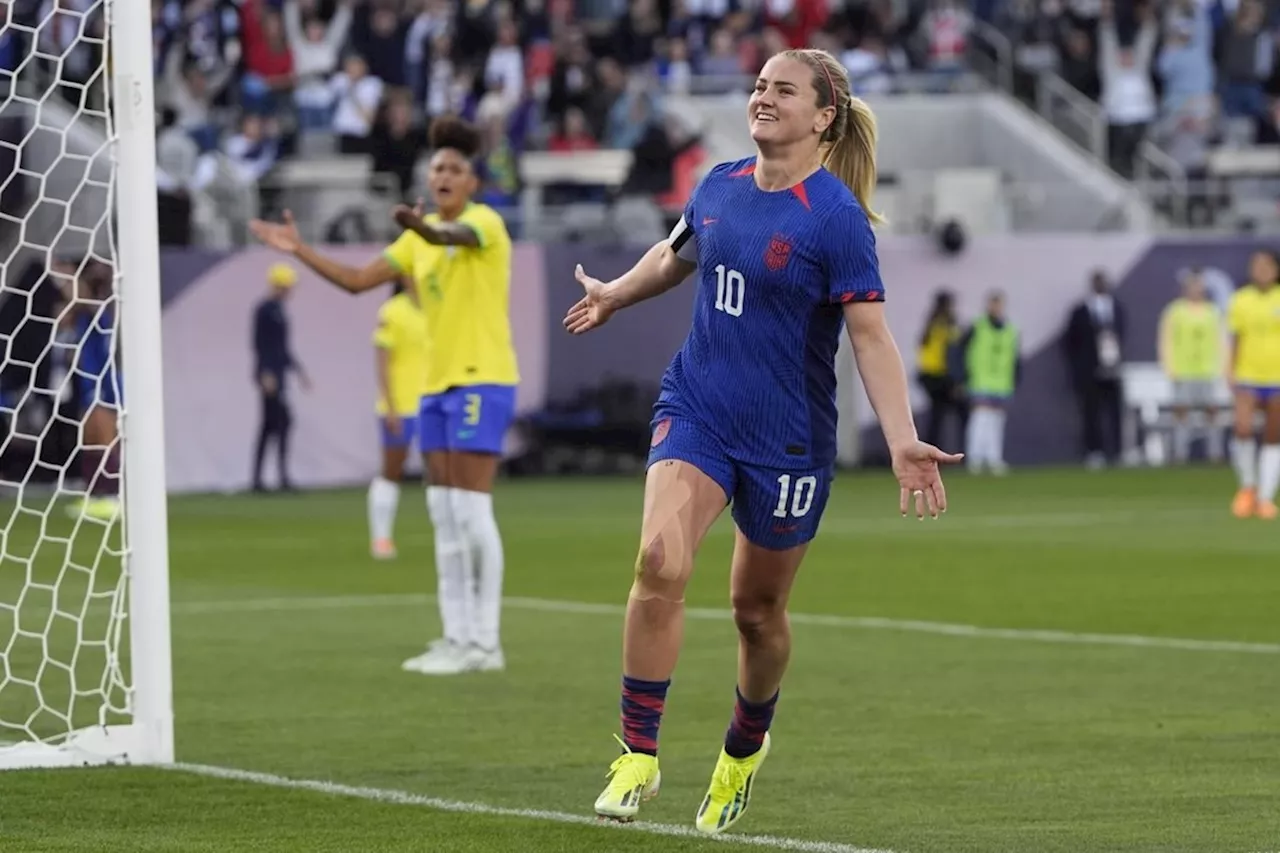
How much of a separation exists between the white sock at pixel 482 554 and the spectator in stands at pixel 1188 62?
26555 mm

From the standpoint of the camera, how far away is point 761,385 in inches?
288

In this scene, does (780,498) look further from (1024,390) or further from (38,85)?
(1024,390)

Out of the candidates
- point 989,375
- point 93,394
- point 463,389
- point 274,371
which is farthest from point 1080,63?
point 463,389

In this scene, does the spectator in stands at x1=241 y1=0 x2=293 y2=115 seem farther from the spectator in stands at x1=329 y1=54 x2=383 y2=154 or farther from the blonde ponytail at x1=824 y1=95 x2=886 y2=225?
the blonde ponytail at x1=824 y1=95 x2=886 y2=225

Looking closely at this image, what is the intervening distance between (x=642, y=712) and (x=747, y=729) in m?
0.43

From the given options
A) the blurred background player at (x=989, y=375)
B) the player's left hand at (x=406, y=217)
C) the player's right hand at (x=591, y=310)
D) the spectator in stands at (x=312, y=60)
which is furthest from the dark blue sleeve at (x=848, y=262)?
the spectator in stands at (x=312, y=60)

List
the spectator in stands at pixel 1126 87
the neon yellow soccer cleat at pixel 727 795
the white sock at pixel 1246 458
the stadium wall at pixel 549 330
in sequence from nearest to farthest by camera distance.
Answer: the neon yellow soccer cleat at pixel 727 795 → the white sock at pixel 1246 458 → the stadium wall at pixel 549 330 → the spectator in stands at pixel 1126 87

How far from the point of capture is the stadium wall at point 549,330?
2959 centimetres

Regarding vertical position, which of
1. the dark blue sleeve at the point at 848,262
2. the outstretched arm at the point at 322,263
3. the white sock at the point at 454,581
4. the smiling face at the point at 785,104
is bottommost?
the white sock at the point at 454,581

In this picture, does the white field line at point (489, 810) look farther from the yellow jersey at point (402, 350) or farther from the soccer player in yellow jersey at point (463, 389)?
the yellow jersey at point (402, 350)

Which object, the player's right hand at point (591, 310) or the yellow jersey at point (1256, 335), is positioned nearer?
the player's right hand at point (591, 310)

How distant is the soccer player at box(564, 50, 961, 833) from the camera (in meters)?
7.22

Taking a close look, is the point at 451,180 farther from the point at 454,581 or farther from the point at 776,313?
the point at 776,313

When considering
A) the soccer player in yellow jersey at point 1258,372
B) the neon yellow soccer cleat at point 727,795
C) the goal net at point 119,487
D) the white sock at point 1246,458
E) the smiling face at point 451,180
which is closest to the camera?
the neon yellow soccer cleat at point 727,795
